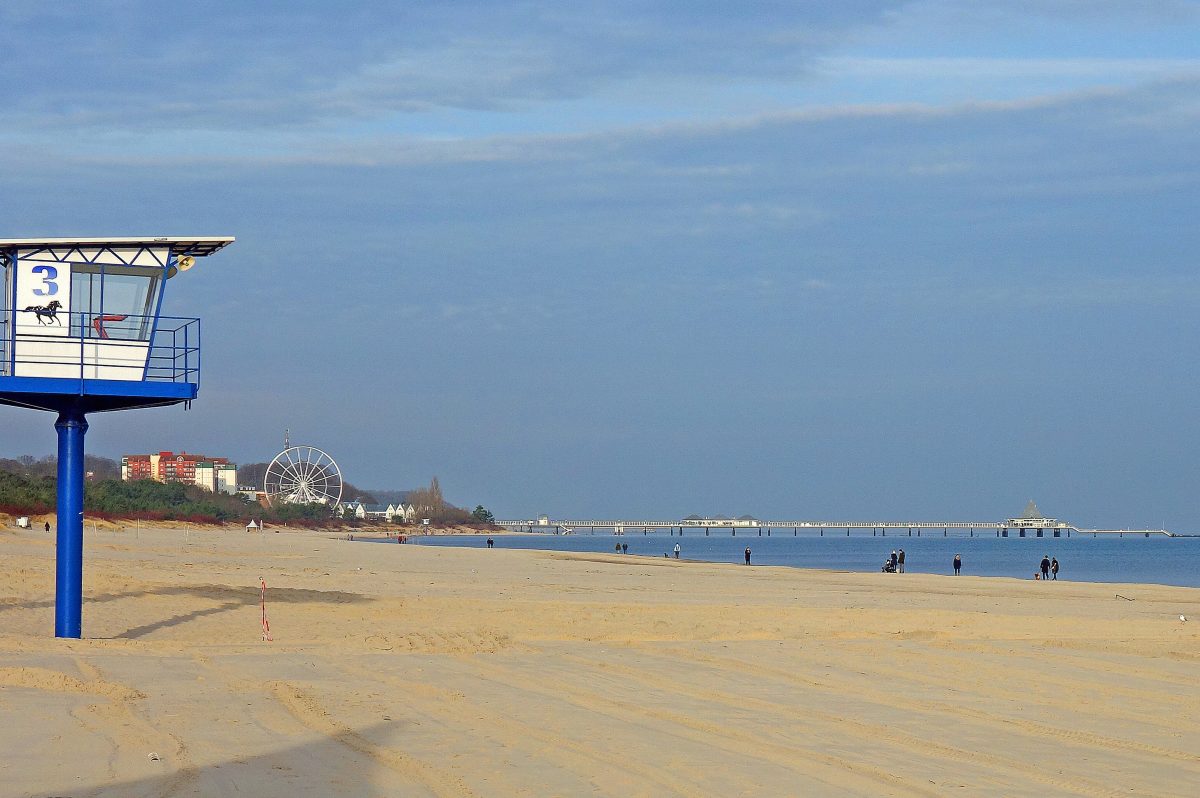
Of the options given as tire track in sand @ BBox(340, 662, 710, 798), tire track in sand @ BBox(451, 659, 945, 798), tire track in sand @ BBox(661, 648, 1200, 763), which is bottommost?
tire track in sand @ BBox(661, 648, 1200, 763)

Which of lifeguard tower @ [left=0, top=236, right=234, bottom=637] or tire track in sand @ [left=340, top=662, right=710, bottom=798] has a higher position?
lifeguard tower @ [left=0, top=236, right=234, bottom=637]

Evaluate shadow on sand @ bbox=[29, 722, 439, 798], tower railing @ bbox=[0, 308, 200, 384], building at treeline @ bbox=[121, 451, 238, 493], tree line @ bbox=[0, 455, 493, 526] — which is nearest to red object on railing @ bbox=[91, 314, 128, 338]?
tower railing @ bbox=[0, 308, 200, 384]

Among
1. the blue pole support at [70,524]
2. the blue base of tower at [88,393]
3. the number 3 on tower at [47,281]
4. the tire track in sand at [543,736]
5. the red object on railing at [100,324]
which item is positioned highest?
the number 3 on tower at [47,281]

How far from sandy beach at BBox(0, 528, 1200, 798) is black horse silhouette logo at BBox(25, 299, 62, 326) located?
470 cm

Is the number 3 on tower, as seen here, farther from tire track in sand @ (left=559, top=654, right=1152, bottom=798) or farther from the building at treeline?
the building at treeline

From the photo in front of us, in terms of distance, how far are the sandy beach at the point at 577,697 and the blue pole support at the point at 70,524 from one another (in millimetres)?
765

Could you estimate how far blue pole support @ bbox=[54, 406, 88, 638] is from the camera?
18047 millimetres

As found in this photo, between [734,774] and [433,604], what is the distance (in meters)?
16.3

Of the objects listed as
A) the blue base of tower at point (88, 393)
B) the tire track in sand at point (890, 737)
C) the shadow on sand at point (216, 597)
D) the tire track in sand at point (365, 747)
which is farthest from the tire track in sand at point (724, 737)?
the shadow on sand at point (216, 597)

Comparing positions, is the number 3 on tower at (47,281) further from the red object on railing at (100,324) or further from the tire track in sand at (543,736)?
the tire track in sand at (543,736)

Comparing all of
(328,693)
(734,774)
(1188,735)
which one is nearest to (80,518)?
(328,693)

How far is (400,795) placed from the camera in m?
8.52

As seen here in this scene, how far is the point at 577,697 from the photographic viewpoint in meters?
13.4

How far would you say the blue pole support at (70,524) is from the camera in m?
18.0
